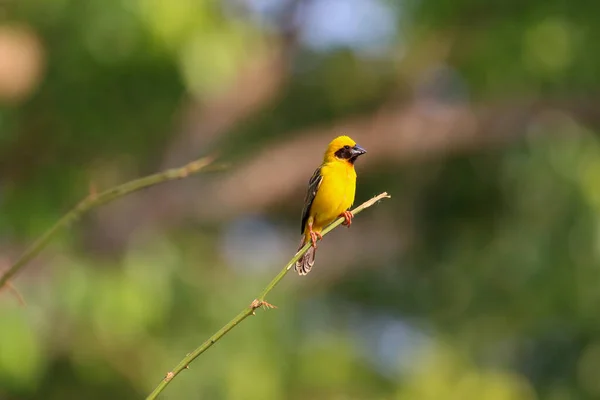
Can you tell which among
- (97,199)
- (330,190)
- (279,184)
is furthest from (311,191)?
(279,184)

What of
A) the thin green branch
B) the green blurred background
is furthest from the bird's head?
the green blurred background

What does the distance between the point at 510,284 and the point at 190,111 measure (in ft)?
10.7

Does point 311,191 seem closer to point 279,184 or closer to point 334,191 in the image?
point 334,191

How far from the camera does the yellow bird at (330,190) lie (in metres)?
1.97

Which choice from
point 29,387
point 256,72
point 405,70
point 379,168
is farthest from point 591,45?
point 29,387

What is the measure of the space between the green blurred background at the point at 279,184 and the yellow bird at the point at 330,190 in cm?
296

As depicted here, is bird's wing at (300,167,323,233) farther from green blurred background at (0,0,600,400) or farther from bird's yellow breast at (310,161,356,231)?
green blurred background at (0,0,600,400)

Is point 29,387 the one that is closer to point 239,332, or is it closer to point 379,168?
point 239,332

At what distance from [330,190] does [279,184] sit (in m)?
5.29

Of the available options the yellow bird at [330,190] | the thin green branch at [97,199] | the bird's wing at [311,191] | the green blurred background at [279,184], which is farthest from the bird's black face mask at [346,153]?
the green blurred background at [279,184]

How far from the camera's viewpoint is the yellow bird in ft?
6.46

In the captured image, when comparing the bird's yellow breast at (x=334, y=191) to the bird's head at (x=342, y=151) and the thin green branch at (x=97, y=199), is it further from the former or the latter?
the thin green branch at (x=97, y=199)

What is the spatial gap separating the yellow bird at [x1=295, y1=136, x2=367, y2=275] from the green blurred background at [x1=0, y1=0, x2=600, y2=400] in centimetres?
296

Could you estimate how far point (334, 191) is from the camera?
2088 millimetres
